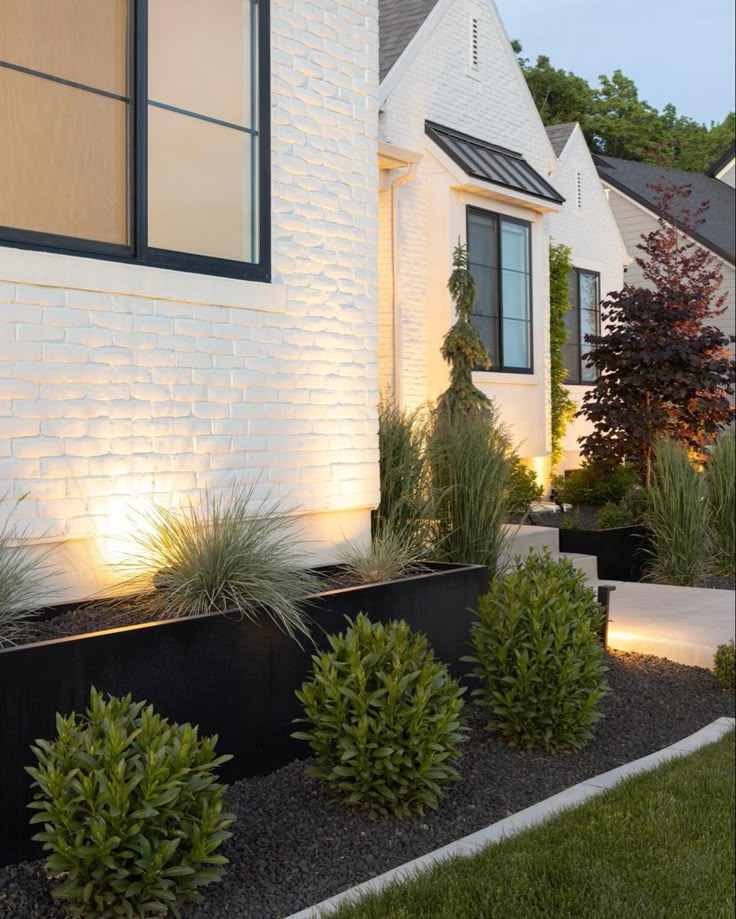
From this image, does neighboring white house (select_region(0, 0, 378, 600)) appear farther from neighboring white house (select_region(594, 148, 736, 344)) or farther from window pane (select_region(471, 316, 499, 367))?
neighboring white house (select_region(594, 148, 736, 344))

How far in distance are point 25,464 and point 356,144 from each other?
2899 mm

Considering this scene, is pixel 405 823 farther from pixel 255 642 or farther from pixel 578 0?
pixel 578 0

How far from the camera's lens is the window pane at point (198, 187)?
5098 mm

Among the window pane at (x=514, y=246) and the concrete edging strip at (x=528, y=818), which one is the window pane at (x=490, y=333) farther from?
the concrete edging strip at (x=528, y=818)

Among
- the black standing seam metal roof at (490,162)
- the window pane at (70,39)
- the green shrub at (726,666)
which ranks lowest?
the green shrub at (726,666)

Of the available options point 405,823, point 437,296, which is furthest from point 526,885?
point 437,296

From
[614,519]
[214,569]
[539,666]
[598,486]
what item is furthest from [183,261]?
[598,486]

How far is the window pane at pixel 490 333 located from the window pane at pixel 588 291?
16.6 ft

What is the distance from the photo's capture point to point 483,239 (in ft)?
41.0

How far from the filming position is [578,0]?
2414 cm

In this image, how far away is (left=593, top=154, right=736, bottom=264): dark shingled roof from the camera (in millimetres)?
22150

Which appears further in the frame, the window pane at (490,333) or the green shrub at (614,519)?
the window pane at (490,333)

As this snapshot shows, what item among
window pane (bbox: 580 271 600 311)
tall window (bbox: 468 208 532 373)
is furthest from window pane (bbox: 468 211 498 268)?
window pane (bbox: 580 271 600 311)

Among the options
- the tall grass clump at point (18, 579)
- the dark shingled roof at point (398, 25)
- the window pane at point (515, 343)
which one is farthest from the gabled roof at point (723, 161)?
the tall grass clump at point (18, 579)
